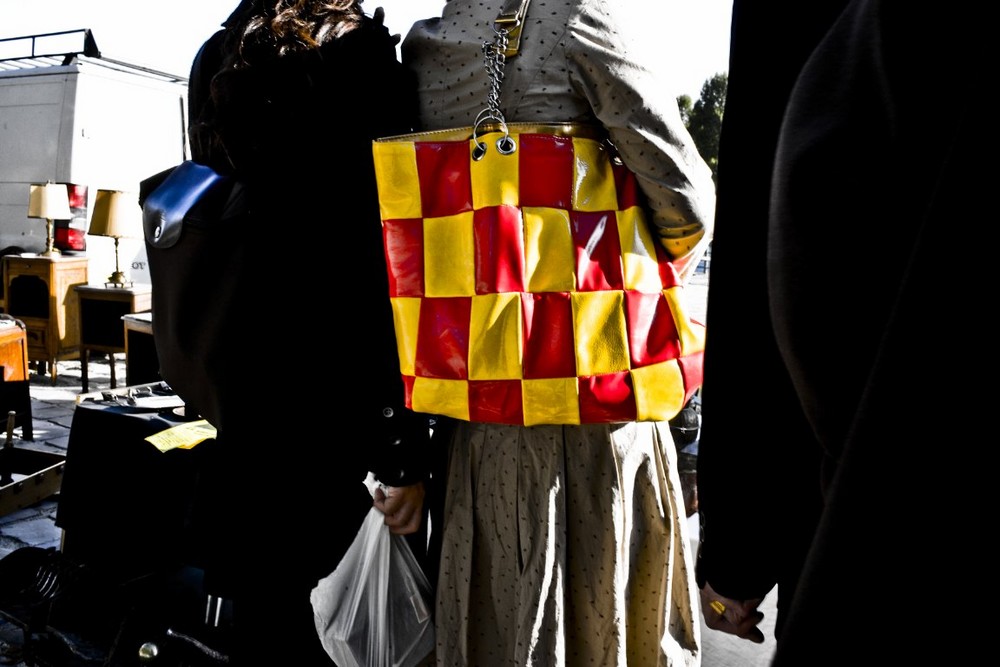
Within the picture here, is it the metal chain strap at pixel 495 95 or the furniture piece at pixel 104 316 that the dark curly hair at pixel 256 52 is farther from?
the furniture piece at pixel 104 316

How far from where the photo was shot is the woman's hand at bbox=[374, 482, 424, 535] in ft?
4.97

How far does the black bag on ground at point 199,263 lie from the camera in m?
1.39

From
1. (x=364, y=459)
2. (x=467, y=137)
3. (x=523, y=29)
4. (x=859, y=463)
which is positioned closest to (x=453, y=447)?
(x=364, y=459)

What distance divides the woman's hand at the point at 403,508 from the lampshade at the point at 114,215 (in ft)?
18.3

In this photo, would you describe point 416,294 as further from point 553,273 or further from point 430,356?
point 553,273

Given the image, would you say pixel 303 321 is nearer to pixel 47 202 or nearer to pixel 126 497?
pixel 126 497

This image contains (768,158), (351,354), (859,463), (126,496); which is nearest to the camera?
(859,463)

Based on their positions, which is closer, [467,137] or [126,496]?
[467,137]

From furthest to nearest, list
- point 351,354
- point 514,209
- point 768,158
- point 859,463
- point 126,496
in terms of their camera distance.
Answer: point 126,496 → point 351,354 → point 514,209 → point 768,158 → point 859,463

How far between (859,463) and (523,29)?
1.07 m

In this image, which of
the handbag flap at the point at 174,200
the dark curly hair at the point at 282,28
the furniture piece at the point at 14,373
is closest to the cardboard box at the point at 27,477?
the furniture piece at the point at 14,373

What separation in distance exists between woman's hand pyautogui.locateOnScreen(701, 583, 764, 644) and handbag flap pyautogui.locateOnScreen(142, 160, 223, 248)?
3.65 ft

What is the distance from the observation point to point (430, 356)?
1320 millimetres

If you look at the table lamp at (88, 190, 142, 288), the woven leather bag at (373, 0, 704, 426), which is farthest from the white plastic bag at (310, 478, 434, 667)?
the table lamp at (88, 190, 142, 288)
